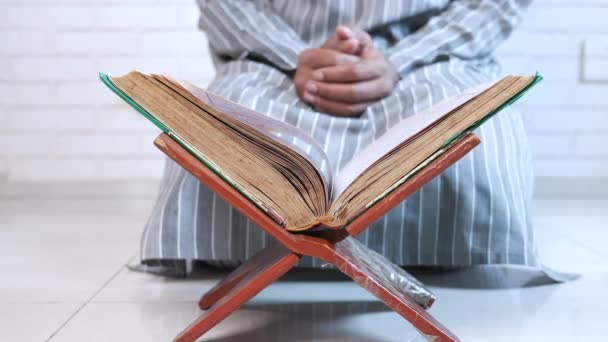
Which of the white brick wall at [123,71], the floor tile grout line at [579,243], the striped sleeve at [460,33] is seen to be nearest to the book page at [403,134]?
the striped sleeve at [460,33]

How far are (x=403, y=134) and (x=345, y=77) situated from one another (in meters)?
0.40

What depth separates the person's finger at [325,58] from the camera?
111 cm

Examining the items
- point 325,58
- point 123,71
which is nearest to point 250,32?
point 325,58

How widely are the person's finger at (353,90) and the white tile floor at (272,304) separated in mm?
271

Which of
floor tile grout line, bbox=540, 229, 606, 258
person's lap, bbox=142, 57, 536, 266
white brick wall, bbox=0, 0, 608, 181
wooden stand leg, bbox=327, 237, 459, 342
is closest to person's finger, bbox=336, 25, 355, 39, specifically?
person's lap, bbox=142, 57, 536, 266

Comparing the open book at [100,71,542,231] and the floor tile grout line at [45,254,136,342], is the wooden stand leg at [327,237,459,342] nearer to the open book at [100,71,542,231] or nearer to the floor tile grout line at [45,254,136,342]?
the open book at [100,71,542,231]

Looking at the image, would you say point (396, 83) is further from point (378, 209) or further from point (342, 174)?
point (378, 209)

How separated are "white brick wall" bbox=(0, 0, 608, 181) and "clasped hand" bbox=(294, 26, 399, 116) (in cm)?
102

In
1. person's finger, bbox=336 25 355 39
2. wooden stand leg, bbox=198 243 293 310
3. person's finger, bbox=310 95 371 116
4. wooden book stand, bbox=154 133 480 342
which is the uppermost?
person's finger, bbox=336 25 355 39

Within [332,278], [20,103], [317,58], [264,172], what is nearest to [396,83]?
[317,58]

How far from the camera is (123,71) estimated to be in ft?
6.97

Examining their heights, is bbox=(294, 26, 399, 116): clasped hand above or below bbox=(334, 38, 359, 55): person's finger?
below

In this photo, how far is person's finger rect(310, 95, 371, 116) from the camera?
1.11m

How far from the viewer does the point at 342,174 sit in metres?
0.79
